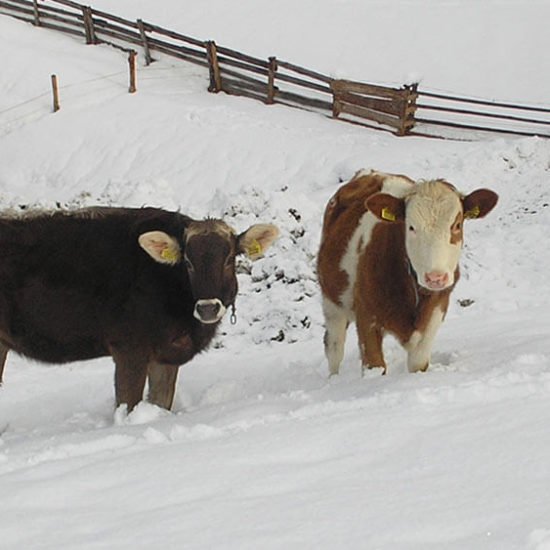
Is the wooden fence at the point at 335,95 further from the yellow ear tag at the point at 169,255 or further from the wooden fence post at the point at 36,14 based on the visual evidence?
the yellow ear tag at the point at 169,255

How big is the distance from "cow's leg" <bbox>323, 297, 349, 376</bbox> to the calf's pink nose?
Result: 192 cm

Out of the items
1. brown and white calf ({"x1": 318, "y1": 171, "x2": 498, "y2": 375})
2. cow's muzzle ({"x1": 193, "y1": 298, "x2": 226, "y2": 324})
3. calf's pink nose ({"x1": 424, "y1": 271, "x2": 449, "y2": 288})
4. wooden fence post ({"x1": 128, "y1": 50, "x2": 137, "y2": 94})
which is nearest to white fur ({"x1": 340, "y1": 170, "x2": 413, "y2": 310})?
brown and white calf ({"x1": 318, "y1": 171, "x2": 498, "y2": 375})

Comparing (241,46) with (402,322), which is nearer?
(402,322)

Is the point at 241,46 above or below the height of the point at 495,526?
below

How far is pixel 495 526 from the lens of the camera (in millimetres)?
2682

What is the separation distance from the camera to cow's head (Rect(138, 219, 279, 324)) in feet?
19.0

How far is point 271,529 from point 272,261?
9022 millimetres

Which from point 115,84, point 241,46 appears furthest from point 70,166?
point 241,46

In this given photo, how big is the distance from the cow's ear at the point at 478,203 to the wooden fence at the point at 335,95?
43.5 ft

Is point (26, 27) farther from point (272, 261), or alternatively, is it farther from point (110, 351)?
point (110, 351)

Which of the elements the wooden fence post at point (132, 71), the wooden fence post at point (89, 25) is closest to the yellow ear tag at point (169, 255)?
the wooden fence post at point (132, 71)

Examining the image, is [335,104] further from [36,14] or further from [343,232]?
[343,232]

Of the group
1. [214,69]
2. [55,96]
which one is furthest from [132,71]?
[214,69]

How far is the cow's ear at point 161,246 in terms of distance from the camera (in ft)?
19.2
